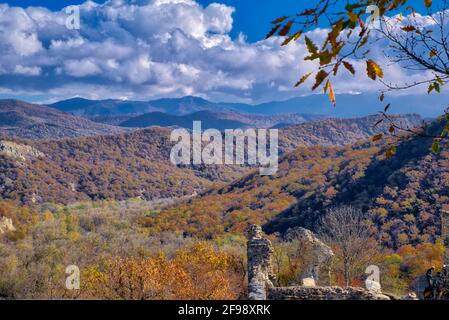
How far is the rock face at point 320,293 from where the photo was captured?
9.06m

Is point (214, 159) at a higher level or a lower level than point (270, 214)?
higher

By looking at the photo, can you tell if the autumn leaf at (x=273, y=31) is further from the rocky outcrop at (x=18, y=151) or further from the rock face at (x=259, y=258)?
the rocky outcrop at (x=18, y=151)

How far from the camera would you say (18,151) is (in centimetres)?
10031

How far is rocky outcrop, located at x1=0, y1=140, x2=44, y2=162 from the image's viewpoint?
96.4 m

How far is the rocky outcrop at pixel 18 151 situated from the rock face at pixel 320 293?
311ft

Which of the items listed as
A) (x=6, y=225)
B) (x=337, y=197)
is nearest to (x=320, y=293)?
(x=337, y=197)

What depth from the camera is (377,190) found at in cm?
5006

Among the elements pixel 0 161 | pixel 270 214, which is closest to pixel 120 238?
pixel 270 214

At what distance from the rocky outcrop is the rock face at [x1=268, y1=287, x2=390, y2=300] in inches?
3730

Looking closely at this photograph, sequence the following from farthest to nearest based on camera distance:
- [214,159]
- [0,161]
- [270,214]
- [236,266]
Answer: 1. [214,159]
2. [0,161]
3. [270,214]
4. [236,266]

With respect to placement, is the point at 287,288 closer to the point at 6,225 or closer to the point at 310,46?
the point at 310,46
